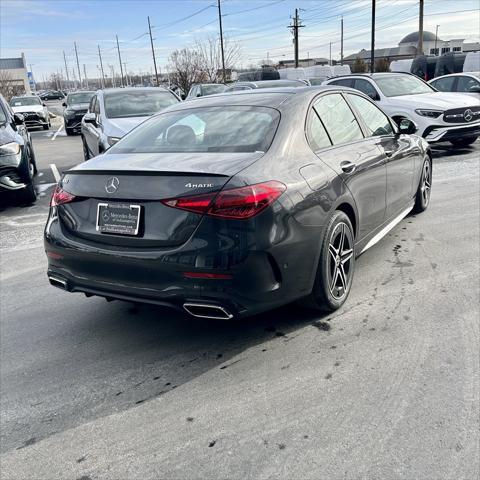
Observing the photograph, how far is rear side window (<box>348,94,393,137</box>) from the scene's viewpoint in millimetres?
4543

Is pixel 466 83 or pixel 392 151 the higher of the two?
pixel 392 151

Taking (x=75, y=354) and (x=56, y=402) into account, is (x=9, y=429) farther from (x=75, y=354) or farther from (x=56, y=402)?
(x=75, y=354)

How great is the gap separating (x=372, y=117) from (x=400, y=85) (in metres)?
7.87

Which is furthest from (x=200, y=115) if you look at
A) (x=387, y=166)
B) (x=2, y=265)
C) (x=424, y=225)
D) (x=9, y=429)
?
(x=424, y=225)

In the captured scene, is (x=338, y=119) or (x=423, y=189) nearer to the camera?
(x=338, y=119)

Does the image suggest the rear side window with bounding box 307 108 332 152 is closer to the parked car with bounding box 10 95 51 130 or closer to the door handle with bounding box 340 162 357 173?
the door handle with bounding box 340 162 357 173

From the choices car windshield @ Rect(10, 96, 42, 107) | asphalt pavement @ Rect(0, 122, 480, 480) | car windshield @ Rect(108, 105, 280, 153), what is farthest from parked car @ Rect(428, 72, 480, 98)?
car windshield @ Rect(10, 96, 42, 107)

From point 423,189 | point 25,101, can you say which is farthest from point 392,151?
point 25,101

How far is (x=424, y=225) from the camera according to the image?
19.1ft

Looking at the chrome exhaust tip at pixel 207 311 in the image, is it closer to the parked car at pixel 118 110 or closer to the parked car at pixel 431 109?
the parked car at pixel 118 110

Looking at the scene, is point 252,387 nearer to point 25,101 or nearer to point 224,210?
point 224,210

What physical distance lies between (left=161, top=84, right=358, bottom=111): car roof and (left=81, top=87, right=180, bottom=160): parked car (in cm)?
472

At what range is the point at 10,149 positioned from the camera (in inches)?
282

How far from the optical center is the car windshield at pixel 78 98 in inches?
862
